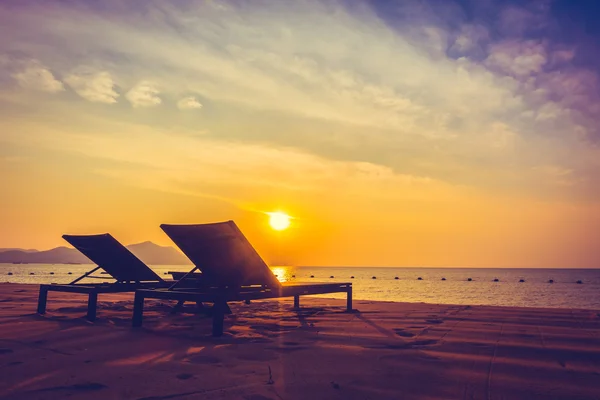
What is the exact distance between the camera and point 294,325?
8445 mm

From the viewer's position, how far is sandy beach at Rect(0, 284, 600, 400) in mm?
3938

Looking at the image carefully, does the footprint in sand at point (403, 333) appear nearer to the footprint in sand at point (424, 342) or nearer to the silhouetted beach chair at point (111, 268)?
the footprint in sand at point (424, 342)

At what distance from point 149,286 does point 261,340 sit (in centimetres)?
451

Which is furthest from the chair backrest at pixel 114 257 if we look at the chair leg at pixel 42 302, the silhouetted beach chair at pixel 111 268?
the chair leg at pixel 42 302

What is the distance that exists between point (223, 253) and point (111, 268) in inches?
161

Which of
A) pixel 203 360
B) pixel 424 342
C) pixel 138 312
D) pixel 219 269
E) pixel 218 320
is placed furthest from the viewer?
pixel 219 269

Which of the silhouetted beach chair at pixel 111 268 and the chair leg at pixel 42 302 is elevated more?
the silhouetted beach chair at pixel 111 268

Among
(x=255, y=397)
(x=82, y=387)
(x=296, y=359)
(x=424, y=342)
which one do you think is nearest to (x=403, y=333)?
(x=424, y=342)

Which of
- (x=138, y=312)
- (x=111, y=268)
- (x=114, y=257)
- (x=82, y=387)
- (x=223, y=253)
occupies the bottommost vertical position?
(x=82, y=387)

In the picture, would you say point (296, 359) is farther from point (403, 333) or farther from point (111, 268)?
point (111, 268)

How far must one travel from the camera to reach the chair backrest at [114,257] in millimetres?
9641

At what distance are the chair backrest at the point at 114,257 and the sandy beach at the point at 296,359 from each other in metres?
1.49

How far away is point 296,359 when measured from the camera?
17.3 ft

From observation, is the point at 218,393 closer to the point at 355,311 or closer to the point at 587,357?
the point at 587,357
